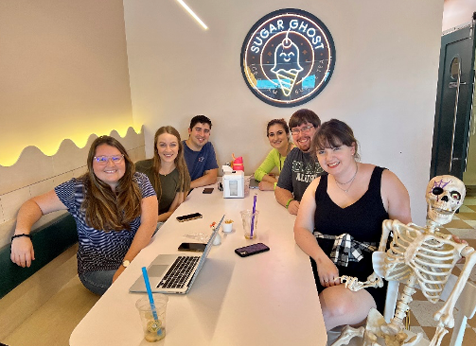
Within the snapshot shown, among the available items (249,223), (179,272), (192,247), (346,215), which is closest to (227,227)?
(249,223)

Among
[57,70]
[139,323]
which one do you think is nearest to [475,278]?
[139,323]

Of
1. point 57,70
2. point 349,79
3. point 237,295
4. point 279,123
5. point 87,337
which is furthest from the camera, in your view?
point 349,79

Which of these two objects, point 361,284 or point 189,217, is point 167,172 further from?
point 361,284

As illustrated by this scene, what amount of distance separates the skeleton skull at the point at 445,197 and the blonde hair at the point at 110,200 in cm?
134

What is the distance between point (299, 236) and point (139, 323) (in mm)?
813

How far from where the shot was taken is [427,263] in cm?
111

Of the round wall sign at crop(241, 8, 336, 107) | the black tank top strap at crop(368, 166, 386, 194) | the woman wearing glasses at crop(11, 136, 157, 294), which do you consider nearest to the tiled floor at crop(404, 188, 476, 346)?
the black tank top strap at crop(368, 166, 386, 194)

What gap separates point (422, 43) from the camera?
2.89 m

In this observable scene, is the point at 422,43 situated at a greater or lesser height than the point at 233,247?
greater

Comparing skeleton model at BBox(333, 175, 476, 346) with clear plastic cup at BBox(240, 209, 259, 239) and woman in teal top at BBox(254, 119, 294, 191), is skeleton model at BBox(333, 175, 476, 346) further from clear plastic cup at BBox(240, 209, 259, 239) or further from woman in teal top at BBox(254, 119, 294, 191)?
woman in teal top at BBox(254, 119, 294, 191)

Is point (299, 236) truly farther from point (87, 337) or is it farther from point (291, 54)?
point (291, 54)

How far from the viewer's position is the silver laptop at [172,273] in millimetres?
1209

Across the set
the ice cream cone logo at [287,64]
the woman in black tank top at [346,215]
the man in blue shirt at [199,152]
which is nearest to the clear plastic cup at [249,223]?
the woman in black tank top at [346,215]

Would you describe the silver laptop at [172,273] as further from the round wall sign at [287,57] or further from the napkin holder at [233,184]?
the round wall sign at [287,57]
